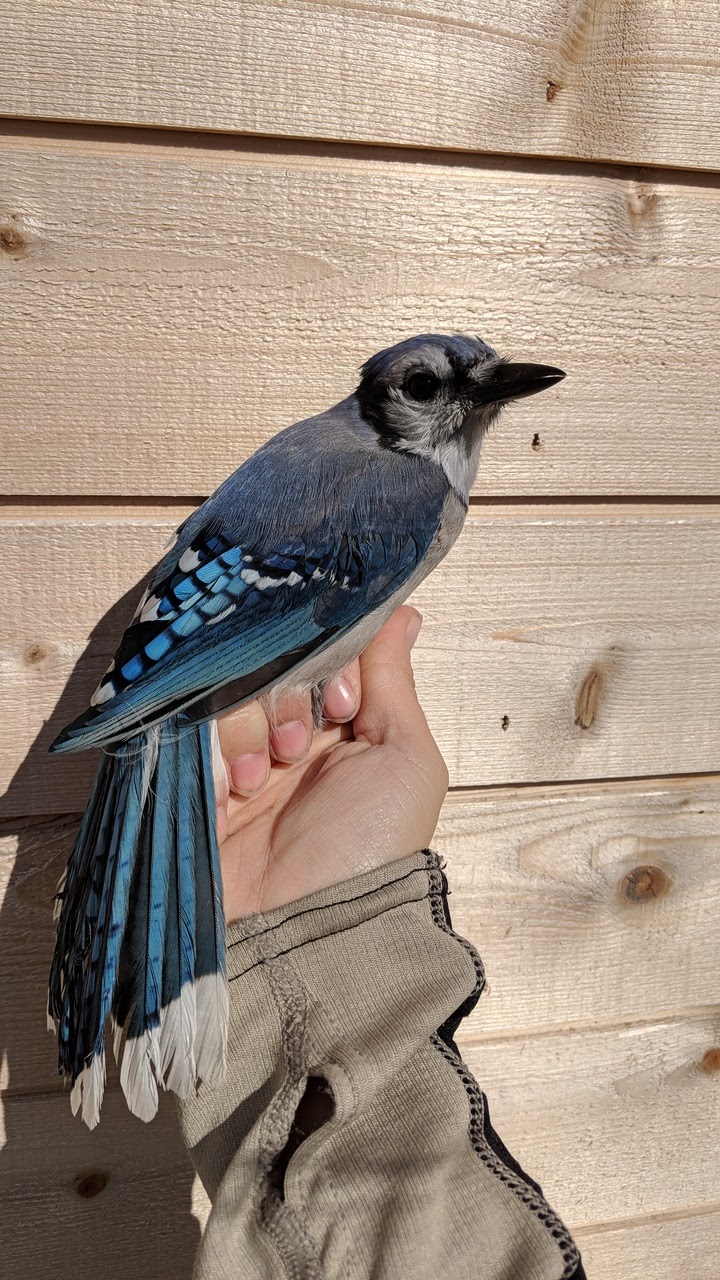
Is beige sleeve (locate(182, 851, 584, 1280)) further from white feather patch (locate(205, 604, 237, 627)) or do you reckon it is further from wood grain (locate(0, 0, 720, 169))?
wood grain (locate(0, 0, 720, 169))

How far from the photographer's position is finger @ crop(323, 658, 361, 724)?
4.81ft

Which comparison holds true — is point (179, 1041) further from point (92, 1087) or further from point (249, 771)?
point (249, 771)

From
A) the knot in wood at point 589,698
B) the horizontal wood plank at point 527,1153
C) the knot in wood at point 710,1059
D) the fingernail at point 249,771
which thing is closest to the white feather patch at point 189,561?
the fingernail at point 249,771

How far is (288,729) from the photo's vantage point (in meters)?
1.43

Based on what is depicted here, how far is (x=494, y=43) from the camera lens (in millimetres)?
1343

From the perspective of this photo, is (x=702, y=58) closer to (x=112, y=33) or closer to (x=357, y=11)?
(x=357, y=11)

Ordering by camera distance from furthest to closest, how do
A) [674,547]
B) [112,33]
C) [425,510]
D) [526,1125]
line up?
1. [526,1125]
2. [674,547]
3. [425,510]
4. [112,33]

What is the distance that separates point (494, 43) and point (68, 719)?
4.08 feet

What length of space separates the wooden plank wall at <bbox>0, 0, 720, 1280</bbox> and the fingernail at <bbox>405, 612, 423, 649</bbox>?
9 cm

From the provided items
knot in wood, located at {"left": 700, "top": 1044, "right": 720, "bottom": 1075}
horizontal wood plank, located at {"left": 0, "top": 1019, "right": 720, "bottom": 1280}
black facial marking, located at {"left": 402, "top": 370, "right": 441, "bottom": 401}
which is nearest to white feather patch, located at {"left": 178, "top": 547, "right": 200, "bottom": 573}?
black facial marking, located at {"left": 402, "top": 370, "right": 441, "bottom": 401}

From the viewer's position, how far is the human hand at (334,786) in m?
1.31

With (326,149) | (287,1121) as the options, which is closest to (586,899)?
(287,1121)

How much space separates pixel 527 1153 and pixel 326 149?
189 cm

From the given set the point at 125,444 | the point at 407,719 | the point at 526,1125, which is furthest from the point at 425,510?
the point at 526,1125
